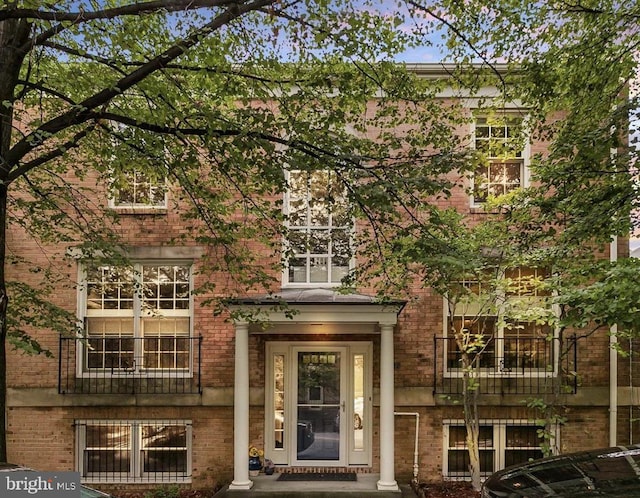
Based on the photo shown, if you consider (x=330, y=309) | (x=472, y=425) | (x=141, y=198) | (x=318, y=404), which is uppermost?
(x=141, y=198)

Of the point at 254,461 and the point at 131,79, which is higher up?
the point at 131,79

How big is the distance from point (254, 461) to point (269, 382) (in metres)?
1.34

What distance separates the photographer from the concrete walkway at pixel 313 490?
26.6ft

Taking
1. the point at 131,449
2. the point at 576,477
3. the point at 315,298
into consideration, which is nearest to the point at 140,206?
the point at 315,298

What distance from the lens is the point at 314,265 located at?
9688 mm

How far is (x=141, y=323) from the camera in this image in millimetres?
9656

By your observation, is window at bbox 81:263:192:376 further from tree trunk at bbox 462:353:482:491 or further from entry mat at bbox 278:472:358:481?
tree trunk at bbox 462:353:482:491

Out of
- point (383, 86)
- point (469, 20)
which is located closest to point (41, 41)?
point (383, 86)

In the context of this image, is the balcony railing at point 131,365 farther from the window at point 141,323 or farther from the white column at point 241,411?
the white column at point 241,411

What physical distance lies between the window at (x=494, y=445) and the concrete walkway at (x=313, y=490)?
1.13 meters

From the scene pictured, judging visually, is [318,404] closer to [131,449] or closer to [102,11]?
[131,449]

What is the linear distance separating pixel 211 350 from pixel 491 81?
627 cm

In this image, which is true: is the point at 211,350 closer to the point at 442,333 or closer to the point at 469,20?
the point at 442,333

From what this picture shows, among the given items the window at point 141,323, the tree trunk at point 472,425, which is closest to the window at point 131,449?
the window at point 141,323
